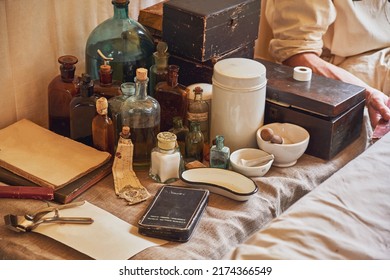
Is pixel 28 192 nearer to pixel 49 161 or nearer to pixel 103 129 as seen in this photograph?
pixel 49 161

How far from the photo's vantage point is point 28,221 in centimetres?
115

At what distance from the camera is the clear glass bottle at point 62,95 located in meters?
1.39

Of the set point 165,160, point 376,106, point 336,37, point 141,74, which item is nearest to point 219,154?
point 165,160

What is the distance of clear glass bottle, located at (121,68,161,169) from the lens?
1322 millimetres

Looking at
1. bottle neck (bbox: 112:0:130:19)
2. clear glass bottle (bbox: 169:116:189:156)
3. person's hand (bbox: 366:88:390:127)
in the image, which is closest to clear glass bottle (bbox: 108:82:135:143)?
clear glass bottle (bbox: 169:116:189:156)

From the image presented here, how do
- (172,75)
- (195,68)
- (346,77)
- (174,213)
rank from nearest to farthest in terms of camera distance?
(174,213)
(172,75)
(195,68)
(346,77)

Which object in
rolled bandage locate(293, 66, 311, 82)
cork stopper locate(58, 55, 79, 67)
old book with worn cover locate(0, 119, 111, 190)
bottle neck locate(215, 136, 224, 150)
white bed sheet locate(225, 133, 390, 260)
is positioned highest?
cork stopper locate(58, 55, 79, 67)

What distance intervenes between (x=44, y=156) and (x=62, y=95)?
157 mm

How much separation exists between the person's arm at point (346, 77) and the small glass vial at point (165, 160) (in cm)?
54

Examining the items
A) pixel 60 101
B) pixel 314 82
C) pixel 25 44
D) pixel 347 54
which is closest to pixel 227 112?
pixel 314 82

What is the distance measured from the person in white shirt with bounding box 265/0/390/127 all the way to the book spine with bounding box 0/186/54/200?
856mm

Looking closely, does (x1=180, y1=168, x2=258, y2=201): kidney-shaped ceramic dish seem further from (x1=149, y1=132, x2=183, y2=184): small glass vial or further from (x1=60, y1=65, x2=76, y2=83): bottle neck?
(x1=60, y1=65, x2=76, y2=83): bottle neck

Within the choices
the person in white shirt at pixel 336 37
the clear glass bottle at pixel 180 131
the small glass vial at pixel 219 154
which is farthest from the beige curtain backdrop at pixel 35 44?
the person in white shirt at pixel 336 37

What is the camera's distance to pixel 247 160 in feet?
4.51
